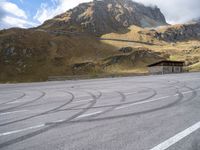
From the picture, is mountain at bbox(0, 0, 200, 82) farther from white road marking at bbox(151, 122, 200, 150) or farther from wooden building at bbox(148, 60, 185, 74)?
white road marking at bbox(151, 122, 200, 150)

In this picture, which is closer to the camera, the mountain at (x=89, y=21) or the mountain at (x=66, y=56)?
the mountain at (x=66, y=56)

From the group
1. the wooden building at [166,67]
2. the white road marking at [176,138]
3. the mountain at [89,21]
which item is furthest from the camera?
the mountain at [89,21]

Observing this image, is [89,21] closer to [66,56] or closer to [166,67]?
[66,56]

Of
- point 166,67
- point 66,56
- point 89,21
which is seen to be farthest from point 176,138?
point 89,21

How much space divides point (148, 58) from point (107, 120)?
91.1m

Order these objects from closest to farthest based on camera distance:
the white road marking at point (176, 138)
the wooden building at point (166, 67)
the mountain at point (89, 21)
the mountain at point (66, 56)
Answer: the white road marking at point (176, 138) < the wooden building at point (166, 67) < the mountain at point (66, 56) < the mountain at point (89, 21)

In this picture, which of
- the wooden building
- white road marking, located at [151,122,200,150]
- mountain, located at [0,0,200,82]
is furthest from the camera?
mountain, located at [0,0,200,82]

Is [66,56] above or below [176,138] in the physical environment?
above

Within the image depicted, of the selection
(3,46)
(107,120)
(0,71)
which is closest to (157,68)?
(0,71)

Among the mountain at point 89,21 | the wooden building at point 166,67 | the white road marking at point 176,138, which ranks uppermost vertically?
the mountain at point 89,21

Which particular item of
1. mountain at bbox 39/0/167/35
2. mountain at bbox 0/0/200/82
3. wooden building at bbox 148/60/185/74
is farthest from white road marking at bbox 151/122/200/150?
mountain at bbox 39/0/167/35

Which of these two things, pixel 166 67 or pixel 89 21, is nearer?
pixel 166 67

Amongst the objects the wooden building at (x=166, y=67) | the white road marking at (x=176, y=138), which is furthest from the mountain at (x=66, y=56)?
the white road marking at (x=176, y=138)

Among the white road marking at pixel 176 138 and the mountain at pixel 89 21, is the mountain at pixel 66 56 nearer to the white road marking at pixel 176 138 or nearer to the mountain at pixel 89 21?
the mountain at pixel 89 21
